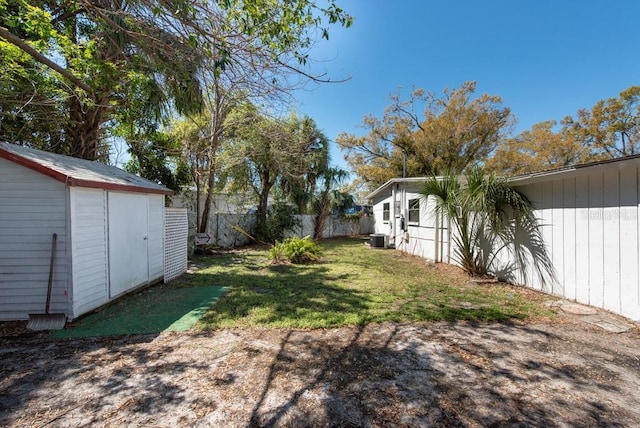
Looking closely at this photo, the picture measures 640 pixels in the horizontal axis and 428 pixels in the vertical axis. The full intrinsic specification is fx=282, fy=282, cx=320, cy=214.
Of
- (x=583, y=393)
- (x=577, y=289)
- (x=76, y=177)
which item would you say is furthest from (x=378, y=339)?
(x=76, y=177)

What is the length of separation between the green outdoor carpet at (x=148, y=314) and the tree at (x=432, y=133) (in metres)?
15.5

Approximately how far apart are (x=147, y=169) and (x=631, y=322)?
11.9 meters

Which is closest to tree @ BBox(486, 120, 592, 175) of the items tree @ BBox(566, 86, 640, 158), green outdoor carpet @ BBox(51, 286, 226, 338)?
tree @ BBox(566, 86, 640, 158)

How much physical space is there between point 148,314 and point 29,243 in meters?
1.79

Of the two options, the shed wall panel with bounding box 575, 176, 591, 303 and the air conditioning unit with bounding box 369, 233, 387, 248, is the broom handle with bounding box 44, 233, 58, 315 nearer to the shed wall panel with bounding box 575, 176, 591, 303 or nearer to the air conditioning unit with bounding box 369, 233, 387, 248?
the shed wall panel with bounding box 575, 176, 591, 303

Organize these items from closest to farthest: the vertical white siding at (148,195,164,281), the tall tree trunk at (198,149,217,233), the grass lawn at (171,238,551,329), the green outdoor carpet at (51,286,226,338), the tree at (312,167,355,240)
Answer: the green outdoor carpet at (51,286,226,338)
the grass lawn at (171,238,551,329)
the vertical white siding at (148,195,164,281)
the tall tree trunk at (198,149,217,233)
the tree at (312,167,355,240)

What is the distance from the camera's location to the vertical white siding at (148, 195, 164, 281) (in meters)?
5.79

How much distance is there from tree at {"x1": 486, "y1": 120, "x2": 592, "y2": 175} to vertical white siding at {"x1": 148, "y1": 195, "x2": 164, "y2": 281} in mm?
19472

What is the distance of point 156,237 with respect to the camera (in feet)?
19.6

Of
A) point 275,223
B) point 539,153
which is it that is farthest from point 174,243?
point 539,153

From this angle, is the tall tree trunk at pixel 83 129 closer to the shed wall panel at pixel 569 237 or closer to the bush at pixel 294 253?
the bush at pixel 294 253

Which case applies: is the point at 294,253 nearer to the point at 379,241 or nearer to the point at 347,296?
the point at 347,296

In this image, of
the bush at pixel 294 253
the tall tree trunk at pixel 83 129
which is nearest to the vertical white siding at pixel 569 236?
the bush at pixel 294 253

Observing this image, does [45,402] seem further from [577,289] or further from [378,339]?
[577,289]
